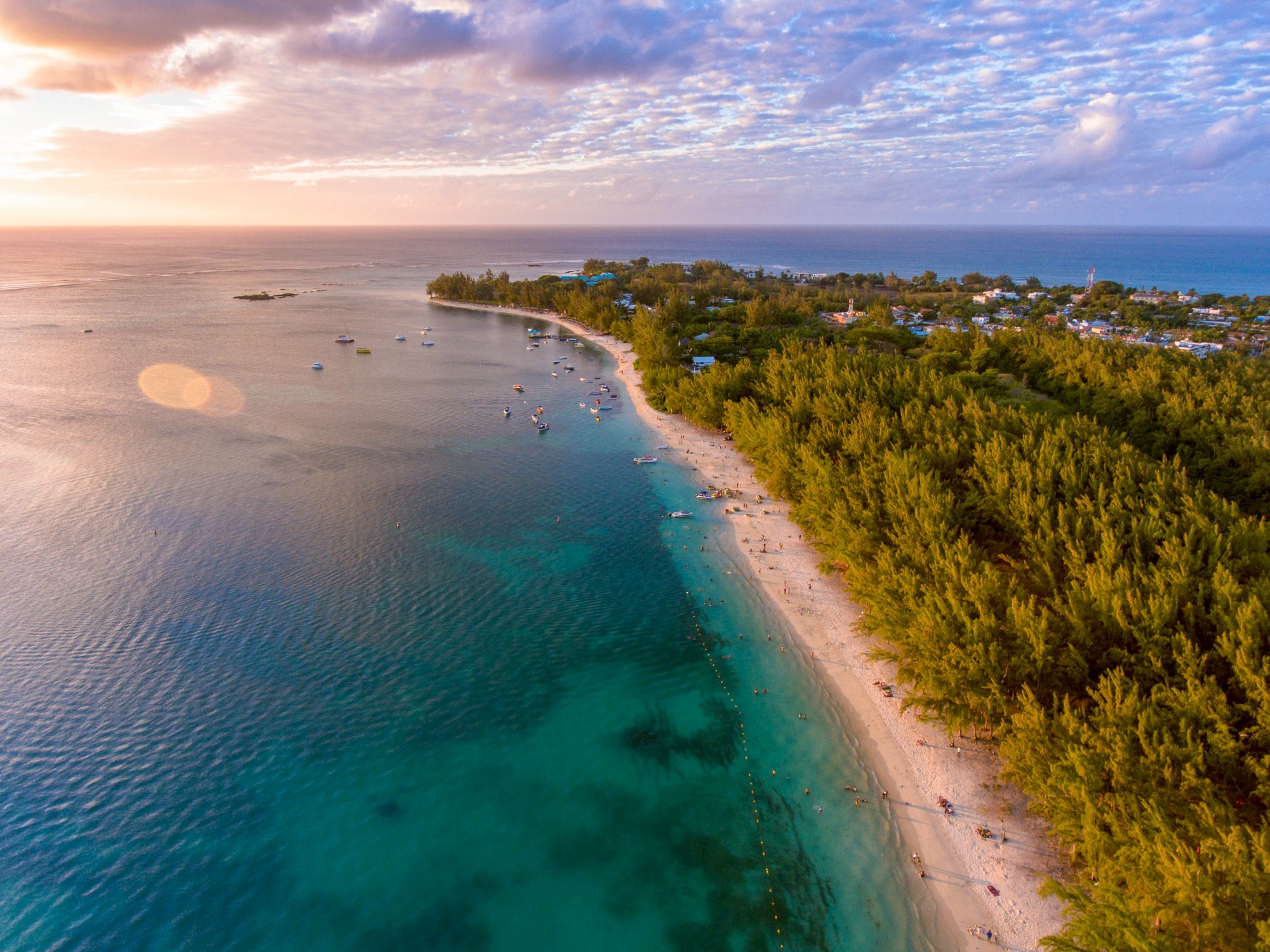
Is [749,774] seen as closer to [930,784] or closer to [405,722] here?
[930,784]

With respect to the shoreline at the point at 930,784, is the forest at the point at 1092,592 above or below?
above

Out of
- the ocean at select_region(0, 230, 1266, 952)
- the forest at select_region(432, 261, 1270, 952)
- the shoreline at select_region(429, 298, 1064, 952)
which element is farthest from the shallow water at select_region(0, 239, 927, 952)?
the forest at select_region(432, 261, 1270, 952)

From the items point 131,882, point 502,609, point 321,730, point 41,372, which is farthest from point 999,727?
point 41,372

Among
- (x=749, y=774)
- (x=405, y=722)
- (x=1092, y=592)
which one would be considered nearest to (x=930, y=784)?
(x=749, y=774)

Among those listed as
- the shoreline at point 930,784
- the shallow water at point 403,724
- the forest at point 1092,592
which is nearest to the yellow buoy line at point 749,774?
the shallow water at point 403,724

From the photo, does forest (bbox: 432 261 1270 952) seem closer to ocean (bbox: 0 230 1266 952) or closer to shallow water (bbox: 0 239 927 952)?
ocean (bbox: 0 230 1266 952)

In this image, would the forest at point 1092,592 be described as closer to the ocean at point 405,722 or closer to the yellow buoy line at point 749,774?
the ocean at point 405,722
